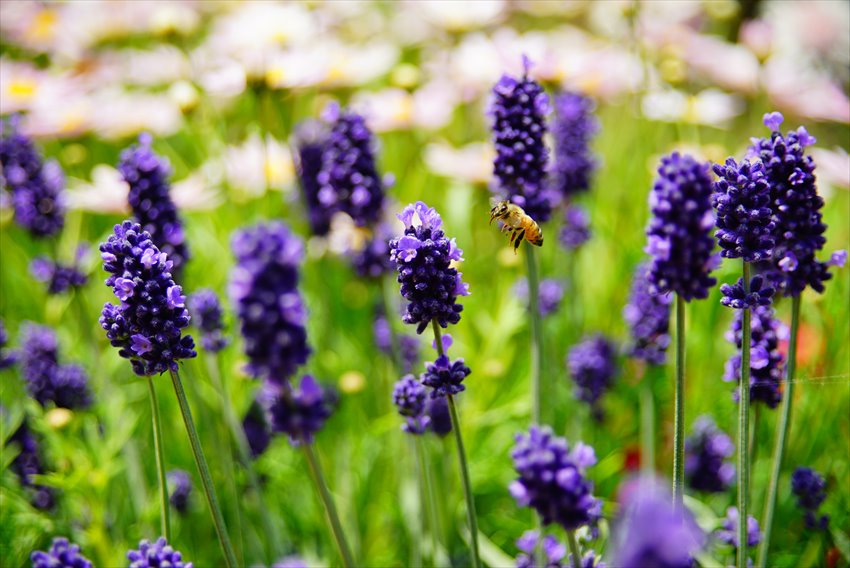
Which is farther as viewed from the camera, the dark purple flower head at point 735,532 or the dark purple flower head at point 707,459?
the dark purple flower head at point 707,459

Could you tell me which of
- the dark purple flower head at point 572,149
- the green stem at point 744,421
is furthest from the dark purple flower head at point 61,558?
the dark purple flower head at point 572,149

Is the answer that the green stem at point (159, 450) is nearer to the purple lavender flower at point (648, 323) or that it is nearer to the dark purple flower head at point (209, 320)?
the dark purple flower head at point (209, 320)

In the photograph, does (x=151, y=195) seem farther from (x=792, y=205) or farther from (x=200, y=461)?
(x=792, y=205)

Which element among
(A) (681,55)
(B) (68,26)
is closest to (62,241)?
(B) (68,26)

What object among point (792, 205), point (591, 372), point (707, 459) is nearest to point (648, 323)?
point (591, 372)

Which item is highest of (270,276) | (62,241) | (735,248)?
(270,276)

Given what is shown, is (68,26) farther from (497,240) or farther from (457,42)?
(497,240)
